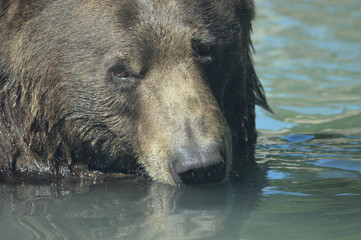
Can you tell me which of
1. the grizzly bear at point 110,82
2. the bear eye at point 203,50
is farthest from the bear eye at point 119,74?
the bear eye at point 203,50

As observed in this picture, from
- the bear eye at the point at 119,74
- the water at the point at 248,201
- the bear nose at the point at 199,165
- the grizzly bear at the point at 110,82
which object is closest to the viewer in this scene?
the water at the point at 248,201

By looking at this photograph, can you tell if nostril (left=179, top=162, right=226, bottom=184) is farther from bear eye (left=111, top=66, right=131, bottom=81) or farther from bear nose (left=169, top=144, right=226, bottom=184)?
bear eye (left=111, top=66, right=131, bottom=81)

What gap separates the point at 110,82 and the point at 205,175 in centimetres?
119

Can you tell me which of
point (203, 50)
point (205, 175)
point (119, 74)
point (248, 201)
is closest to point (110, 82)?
point (119, 74)

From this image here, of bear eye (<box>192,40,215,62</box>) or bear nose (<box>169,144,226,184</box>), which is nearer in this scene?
bear nose (<box>169,144,226,184</box>)

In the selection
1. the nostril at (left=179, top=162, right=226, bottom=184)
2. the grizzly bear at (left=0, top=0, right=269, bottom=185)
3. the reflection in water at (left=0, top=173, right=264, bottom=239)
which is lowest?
the reflection in water at (left=0, top=173, right=264, bottom=239)

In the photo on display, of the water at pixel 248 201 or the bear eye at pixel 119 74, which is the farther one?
the bear eye at pixel 119 74

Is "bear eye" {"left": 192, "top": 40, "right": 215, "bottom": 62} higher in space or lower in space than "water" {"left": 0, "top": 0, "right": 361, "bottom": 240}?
higher

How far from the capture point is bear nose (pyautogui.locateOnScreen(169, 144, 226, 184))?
5016 millimetres

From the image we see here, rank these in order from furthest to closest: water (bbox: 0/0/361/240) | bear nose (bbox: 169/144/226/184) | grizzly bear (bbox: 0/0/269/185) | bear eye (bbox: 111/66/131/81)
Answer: bear eye (bbox: 111/66/131/81)
grizzly bear (bbox: 0/0/269/185)
bear nose (bbox: 169/144/226/184)
water (bbox: 0/0/361/240)

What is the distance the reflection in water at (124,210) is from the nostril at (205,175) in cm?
11

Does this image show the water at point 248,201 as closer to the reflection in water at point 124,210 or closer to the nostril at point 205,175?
the reflection in water at point 124,210

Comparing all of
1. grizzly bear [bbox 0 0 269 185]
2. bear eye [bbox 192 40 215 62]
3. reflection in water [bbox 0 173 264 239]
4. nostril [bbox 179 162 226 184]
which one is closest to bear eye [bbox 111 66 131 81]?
grizzly bear [bbox 0 0 269 185]

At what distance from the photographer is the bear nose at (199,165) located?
16.5ft
